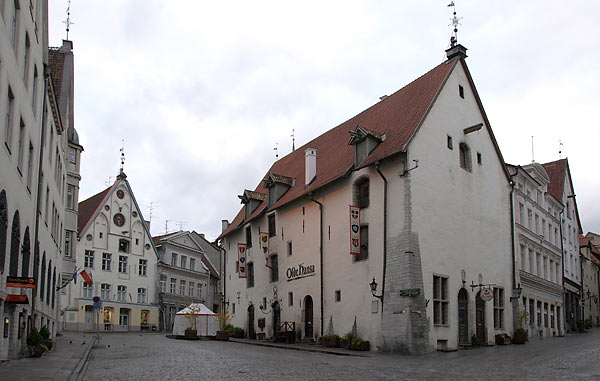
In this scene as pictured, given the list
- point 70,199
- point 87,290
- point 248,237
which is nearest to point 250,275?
point 248,237

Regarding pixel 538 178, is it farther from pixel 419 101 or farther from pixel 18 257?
pixel 18 257

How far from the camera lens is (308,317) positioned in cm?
3375

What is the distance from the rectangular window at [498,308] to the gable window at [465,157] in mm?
6211

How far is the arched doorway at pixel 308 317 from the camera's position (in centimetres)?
3341

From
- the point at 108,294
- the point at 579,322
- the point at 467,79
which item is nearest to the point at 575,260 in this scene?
the point at 579,322

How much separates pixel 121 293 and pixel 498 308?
34735 millimetres

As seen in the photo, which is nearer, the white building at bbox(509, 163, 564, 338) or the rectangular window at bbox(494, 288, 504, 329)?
the rectangular window at bbox(494, 288, 504, 329)

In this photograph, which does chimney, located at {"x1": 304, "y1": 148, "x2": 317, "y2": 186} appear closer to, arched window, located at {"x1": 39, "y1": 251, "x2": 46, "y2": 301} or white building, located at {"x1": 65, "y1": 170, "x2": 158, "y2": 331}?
arched window, located at {"x1": 39, "y1": 251, "x2": 46, "y2": 301}

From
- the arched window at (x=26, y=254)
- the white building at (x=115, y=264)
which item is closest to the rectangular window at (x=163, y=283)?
the white building at (x=115, y=264)

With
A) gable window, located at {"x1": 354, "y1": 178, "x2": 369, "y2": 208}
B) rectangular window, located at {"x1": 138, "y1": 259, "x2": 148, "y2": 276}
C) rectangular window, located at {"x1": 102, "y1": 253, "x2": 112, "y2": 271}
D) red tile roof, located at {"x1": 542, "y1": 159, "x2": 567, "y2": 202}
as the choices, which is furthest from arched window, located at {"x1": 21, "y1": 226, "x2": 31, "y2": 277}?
red tile roof, located at {"x1": 542, "y1": 159, "x2": 567, "y2": 202}

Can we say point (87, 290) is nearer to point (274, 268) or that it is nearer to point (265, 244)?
point (265, 244)

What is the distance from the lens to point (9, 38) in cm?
1606

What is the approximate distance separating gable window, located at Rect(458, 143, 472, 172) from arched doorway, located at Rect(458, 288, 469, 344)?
6.05 metres

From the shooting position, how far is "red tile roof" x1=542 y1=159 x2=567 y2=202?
49188 mm
